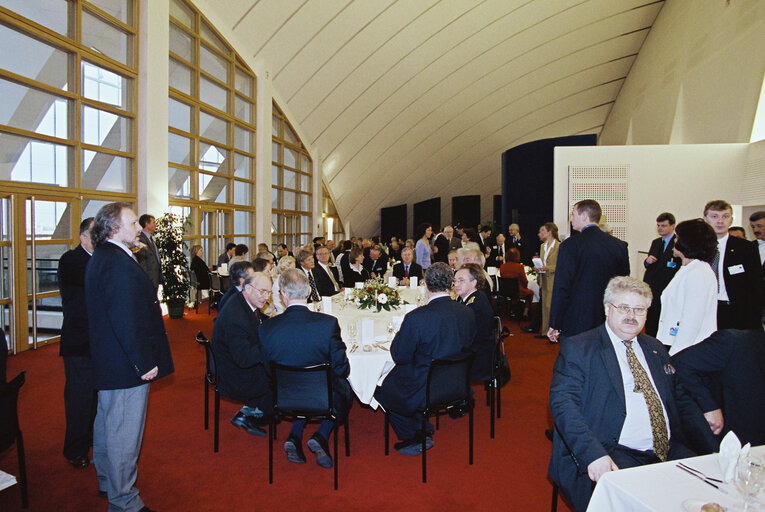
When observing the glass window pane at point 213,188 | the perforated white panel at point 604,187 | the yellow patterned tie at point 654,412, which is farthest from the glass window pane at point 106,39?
the yellow patterned tie at point 654,412

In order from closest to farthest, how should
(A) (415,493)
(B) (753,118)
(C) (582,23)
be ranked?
1. (A) (415,493)
2. (B) (753,118)
3. (C) (582,23)

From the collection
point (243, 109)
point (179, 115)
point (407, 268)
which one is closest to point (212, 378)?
point (407, 268)

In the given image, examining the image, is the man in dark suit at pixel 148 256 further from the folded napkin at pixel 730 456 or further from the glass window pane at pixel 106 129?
the folded napkin at pixel 730 456

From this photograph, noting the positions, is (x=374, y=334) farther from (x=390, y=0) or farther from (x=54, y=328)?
(x=390, y=0)

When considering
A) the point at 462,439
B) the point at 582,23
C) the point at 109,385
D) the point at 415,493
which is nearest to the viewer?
the point at 109,385

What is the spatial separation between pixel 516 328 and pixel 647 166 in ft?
12.1

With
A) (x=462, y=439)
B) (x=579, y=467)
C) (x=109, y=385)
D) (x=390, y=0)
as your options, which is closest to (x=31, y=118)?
(x=109, y=385)

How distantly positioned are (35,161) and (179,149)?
3392mm

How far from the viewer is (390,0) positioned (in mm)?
11930

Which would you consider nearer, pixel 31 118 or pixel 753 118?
pixel 31 118

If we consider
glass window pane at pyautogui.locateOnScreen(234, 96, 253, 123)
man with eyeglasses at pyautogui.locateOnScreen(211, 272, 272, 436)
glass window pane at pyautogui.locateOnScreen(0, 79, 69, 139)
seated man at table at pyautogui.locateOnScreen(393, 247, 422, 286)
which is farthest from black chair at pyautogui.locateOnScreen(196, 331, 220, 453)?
glass window pane at pyautogui.locateOnScreen(234, 96, 253, 123)

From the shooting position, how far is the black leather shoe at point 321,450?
3328 millimetres

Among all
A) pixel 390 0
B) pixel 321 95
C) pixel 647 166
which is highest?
pixel 390 0

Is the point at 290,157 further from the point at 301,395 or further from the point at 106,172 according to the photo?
the point at 301,395
